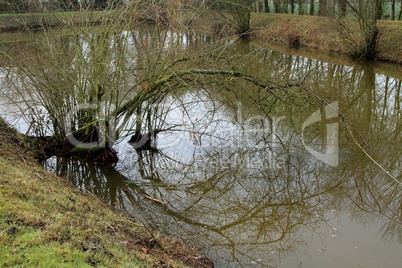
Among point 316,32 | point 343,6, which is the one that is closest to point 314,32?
point 316,32

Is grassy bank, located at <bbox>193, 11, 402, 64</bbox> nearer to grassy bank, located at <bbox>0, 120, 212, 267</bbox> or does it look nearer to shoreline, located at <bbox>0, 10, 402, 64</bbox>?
shoreline, located at <bbox>0, 10, 402, 64</bbox>

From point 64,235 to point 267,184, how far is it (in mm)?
4375

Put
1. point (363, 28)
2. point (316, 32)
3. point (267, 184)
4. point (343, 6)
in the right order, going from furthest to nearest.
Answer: point (316, 32)
point (343, 6)
point (363, 28)
point (267, 184)

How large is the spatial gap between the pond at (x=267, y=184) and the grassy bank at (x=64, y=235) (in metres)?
0.87

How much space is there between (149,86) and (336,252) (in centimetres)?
457

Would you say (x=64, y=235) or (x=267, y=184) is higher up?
(x=64, y=235)

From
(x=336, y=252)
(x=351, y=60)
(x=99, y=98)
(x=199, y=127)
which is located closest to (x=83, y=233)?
(x=336, y=252)

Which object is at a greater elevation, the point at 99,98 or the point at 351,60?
the point at 351,60

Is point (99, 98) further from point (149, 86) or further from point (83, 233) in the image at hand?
point (83, 233)

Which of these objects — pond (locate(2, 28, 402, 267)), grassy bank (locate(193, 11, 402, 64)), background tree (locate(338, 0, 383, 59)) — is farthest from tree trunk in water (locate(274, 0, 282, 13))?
pond (locate(2, 28, 402, 267))

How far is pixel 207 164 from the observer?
8.37m

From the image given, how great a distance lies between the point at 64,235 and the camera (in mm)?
3857

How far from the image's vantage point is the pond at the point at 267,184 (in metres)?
5.54

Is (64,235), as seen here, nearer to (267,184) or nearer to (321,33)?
(267,184)
